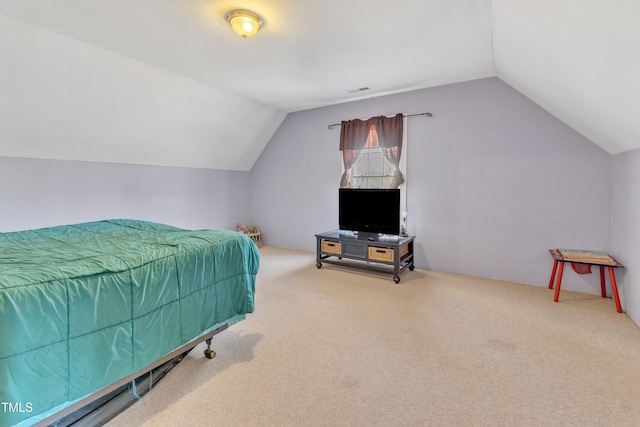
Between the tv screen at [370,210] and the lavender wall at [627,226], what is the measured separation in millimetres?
2156

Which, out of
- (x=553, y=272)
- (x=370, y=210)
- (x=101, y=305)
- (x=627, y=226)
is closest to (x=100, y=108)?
(x=101, y=305)

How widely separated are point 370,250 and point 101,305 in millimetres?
3088

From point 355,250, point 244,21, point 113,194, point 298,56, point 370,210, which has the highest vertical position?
point 298,56

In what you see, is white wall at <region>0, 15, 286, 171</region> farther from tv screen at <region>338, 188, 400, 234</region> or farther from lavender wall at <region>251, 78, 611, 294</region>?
tv screen at <region>338, 188, 400, 234</region>

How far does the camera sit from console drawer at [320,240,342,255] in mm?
4207

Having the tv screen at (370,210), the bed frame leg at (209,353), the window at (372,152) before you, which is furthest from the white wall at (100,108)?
the bed frame leg at (209,353)

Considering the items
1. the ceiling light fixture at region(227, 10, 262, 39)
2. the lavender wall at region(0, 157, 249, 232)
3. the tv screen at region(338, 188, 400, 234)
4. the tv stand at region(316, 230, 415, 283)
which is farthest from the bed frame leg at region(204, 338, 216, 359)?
the lavender wall at region(0, 157, 249, 232)

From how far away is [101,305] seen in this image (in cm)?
137

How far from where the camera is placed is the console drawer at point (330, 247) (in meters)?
4.21

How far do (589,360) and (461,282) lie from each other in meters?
1.64

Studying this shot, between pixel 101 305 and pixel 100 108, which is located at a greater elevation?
pixel 100 108

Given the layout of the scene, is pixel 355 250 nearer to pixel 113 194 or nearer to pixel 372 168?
pixel 372 168

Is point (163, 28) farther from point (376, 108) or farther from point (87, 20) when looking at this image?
point (376, 108)

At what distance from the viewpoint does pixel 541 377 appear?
1.89 m
